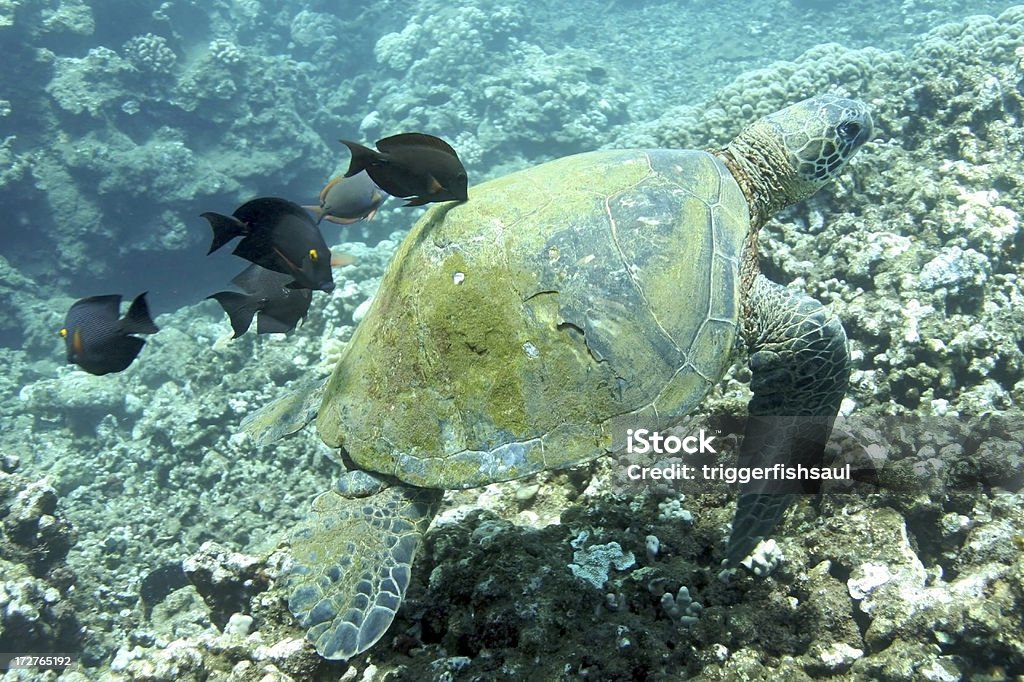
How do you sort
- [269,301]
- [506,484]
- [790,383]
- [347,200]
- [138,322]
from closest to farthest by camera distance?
[790,383] → [138,322] → [269,301] → [506,484] → [347,200]

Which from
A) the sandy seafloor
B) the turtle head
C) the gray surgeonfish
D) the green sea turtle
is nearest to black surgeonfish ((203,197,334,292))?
the green sea turtle

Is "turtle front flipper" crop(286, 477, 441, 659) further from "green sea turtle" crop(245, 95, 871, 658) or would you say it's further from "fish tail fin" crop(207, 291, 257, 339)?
"fish tail fin" crop(207, 291, 257, 339)

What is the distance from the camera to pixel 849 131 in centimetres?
336

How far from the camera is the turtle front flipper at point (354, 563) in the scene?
2332 mm

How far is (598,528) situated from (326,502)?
4.58 ft

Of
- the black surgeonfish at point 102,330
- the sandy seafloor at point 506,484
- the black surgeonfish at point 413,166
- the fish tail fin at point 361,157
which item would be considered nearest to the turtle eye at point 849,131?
the sandy seafloor at point 506,484

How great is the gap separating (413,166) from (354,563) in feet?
5.97

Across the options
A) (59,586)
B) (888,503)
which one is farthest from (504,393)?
(59,586)

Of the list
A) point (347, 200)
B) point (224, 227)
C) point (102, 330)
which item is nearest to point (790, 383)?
point (224, 227)

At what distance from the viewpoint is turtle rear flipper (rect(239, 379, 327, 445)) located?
10.3 feet

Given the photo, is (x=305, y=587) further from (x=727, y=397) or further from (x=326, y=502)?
(x=727, y=397)

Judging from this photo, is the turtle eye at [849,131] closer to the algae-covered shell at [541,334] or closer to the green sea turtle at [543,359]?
the green sea turtle at [543,359]

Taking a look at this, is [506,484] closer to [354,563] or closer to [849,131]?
[354,563]

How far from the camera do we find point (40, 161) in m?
11.9
